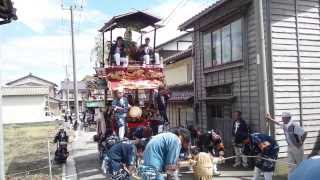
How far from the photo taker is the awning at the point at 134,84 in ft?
49.5

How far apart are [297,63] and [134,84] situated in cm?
582

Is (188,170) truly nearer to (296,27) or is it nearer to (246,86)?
(246,86)

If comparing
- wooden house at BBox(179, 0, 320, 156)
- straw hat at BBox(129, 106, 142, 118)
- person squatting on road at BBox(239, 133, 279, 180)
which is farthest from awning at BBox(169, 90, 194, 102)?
person squatting on road at BBox(239, 133, 279, 180)

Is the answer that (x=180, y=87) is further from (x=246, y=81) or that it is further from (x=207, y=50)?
(x=246, y=81)

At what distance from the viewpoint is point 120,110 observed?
14508 mm

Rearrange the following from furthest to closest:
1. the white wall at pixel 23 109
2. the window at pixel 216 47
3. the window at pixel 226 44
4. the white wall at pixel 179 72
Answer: the white wall at pixel 23 109 → the white wall at pixel 179 72 → the window at pixel 216 47 → the window at pixel 226 44

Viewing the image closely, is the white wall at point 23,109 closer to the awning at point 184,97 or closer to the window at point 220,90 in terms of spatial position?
the awning at point 184,97

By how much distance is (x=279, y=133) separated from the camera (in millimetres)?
14477

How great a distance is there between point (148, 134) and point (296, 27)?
6.47 m

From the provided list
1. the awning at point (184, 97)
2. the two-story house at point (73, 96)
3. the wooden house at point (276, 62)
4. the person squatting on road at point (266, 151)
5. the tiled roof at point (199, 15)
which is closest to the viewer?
the person squatting on road at point (266, 151)

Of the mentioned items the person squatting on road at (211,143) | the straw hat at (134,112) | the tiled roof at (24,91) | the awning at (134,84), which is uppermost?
the tiled roof at (24,91)

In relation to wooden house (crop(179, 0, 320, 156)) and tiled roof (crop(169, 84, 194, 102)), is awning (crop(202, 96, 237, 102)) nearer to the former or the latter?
wooden house (crop(179, 0, 320, 156))

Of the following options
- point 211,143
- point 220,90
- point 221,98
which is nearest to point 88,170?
point 211,143

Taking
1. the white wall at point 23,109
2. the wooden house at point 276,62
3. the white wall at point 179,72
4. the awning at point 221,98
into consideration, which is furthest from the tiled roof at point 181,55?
the white wall at point 23,109
